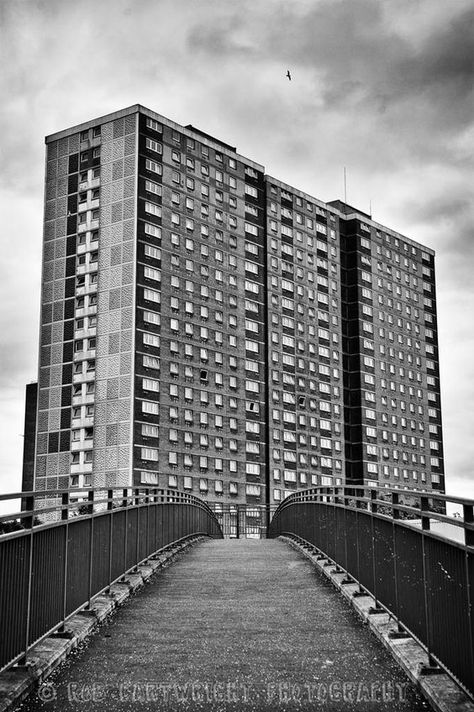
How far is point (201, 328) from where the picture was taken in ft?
303

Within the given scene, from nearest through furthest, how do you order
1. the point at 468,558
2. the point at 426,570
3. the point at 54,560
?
the point at 468,558
the point at 426,570
the point at 54,560

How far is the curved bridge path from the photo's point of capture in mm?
7137

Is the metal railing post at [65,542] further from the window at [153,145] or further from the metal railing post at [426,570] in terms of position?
the window at [153,145]

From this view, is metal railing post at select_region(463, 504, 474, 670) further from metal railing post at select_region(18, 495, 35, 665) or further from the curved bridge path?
metal railing post at select_region(18, 495, 35, 665)

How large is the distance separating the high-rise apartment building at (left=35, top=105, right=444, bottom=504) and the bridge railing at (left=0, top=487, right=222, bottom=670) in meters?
68.1

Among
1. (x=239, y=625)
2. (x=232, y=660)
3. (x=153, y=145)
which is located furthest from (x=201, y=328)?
(x=232, y=660)

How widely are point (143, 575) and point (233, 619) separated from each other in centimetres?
407

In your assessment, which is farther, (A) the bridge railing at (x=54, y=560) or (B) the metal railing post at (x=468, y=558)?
(A) the bridge railing at (x=54, y=560)

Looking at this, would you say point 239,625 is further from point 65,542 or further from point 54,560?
point 54,560

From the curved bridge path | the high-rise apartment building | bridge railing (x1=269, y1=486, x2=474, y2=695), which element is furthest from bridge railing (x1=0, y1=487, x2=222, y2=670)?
the high-rise apartment building

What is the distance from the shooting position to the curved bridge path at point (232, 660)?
7137 mm

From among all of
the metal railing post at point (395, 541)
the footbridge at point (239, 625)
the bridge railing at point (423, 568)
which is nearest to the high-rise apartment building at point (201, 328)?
the footbridge at point (239, 625)

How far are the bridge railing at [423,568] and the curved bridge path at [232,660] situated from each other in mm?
423

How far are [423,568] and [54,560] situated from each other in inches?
135
